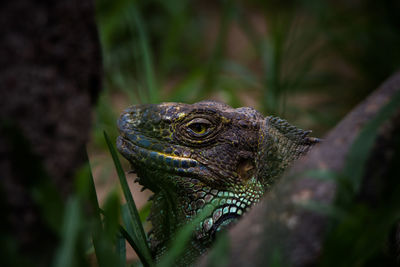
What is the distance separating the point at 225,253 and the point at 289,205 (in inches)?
10.5

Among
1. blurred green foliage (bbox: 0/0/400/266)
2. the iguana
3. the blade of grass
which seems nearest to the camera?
the blade of grass

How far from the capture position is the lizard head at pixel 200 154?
2398mm

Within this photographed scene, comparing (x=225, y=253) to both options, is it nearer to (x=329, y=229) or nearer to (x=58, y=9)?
(x=329, y=229)

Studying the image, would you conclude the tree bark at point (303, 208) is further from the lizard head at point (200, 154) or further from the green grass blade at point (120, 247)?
the lizard head at point (200, 154)

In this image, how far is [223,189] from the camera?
2430 mm

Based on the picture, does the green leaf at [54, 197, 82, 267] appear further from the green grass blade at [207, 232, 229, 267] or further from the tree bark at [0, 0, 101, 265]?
the green grass blade at [207, 232, 229, 267]

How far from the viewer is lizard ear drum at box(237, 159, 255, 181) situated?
2.48m

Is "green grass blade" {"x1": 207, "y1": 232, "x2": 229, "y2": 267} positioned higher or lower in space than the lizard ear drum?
lower

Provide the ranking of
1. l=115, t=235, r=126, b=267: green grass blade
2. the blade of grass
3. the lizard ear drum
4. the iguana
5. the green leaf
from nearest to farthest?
the green leaf
the blade of grass
l=115, t=235, r=126, b=267: green grass blade
the iguana
the lizard ear drum

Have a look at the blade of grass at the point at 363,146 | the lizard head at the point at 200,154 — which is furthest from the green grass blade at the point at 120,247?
the blade of grass at the point at 363,146

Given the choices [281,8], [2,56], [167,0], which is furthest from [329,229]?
[281,8]

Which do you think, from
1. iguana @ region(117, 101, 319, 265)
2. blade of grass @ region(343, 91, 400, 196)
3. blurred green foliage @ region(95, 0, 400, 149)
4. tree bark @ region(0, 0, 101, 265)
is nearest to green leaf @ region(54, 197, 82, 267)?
tree bark @ region(0, 0, 101, 265)

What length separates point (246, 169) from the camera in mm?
2506

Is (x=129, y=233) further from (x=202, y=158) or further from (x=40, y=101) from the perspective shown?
(x=40, y=101)
